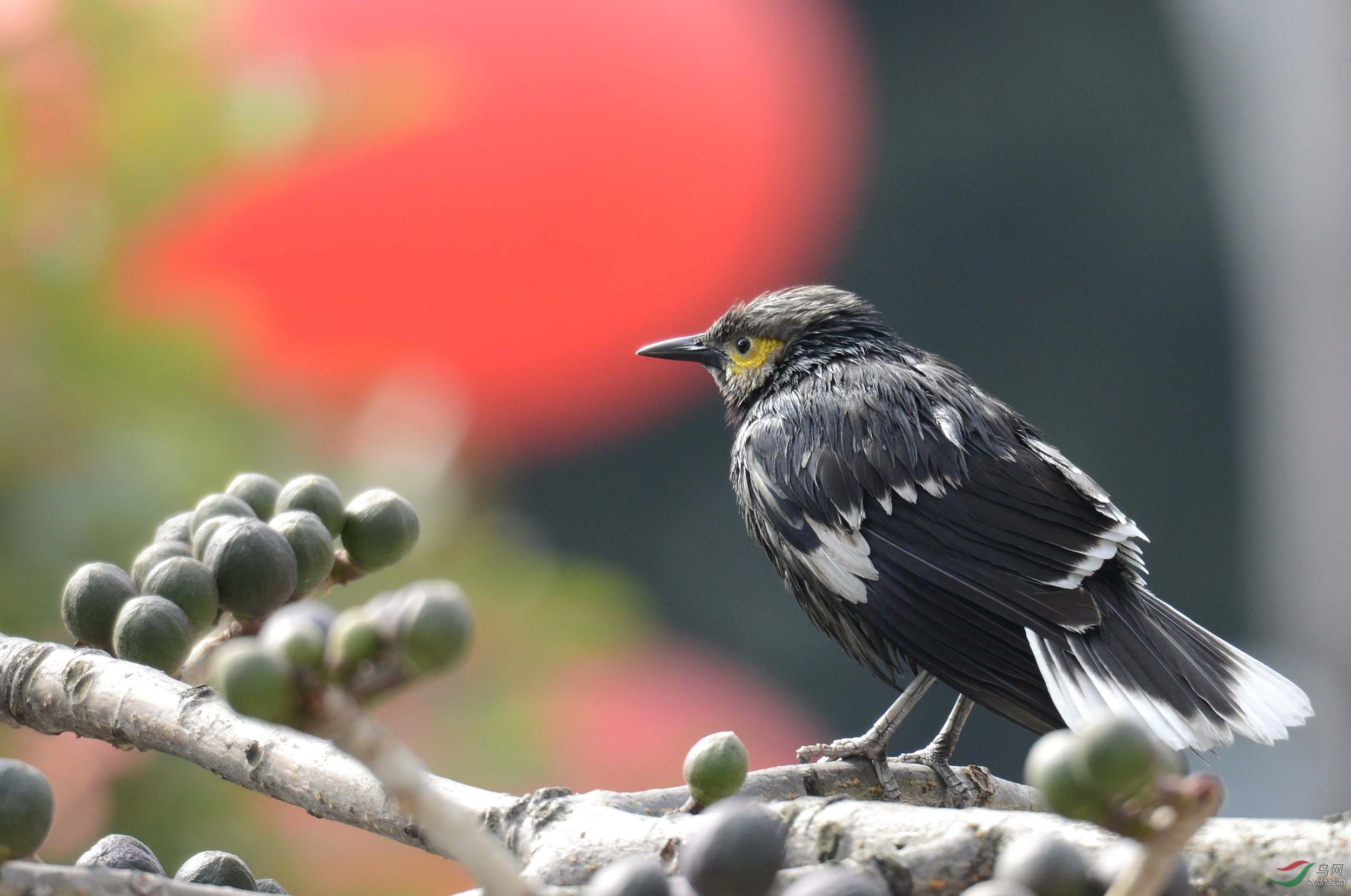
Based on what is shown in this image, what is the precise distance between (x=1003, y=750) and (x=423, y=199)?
2707 mm

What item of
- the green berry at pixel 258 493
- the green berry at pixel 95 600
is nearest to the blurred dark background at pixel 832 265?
the green berry at pixel 258 493

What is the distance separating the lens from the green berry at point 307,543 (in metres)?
0.85

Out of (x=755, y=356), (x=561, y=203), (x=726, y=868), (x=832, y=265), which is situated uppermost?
(x=561, y=203)

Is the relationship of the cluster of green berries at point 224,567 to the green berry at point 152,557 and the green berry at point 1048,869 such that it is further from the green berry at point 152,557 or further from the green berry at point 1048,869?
the green berry at point 1048,869

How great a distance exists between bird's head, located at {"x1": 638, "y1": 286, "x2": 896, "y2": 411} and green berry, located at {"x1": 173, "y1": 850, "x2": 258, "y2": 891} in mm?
1025

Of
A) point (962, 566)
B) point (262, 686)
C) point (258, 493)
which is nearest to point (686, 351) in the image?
point (962, 566)

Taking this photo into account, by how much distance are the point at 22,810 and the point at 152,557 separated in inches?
13.8

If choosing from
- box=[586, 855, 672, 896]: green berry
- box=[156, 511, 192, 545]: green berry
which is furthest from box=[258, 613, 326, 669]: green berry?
box=[156, 511, 192, 545]: green berry

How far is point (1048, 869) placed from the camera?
1.49 feet

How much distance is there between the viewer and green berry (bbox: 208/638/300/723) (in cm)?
39

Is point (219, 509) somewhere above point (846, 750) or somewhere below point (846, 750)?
above

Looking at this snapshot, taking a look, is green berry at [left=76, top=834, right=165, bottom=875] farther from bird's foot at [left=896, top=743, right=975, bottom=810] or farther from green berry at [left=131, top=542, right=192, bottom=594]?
bird's foot at [left=896, top=743, right=975, bottom=810]

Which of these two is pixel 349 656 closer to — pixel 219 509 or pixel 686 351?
pixel 219 509

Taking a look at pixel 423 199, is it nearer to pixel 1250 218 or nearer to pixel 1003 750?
pixel 1003 750
